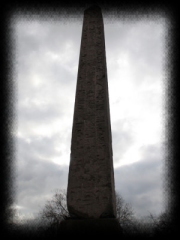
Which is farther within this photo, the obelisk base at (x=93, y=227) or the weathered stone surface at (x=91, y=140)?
the weathered stone surface at (x=91, y=140)

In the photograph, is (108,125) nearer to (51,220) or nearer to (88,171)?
(88,171)

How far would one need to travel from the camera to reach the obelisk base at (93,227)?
168 inches

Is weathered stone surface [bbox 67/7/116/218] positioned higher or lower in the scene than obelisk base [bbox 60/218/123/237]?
higher

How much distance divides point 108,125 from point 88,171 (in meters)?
0.93

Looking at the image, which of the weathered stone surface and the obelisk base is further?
the weathered stone surface

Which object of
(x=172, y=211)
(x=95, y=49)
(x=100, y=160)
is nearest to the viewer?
(x=100, y=160)

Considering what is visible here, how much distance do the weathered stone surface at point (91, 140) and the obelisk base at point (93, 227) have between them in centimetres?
14

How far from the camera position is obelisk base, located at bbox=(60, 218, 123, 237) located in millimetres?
4258

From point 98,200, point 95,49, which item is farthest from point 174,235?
point 95,49

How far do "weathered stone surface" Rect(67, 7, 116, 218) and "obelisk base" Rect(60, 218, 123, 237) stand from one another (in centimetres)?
14

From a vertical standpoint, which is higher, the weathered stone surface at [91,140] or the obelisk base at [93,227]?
the weathered stone surface at [91,140]

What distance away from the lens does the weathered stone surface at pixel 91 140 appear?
4.58 metres

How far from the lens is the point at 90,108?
17.3 ft

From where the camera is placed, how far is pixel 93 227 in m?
4.31
